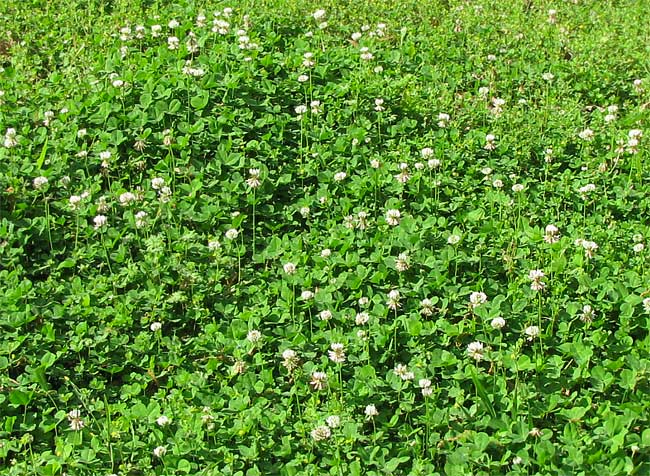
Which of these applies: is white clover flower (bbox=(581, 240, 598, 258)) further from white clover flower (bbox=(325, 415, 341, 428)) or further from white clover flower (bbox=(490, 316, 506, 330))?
white clover flower (bbox=(325, 415, 341, 428))

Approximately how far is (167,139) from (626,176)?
8.40 feet

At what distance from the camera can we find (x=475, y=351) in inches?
162

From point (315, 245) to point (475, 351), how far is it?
1.10 metres

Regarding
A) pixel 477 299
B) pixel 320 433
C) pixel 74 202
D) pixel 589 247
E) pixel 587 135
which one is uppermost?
pixel 587 135

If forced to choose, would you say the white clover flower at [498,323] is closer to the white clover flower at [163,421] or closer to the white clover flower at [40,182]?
the white clover flower at [163,421]

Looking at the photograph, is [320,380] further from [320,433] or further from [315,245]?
[315,245]

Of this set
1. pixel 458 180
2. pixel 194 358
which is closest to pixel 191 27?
pixel 458 180

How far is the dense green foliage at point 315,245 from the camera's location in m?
3.84

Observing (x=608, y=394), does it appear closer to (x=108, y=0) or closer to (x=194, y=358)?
(x=194, y=358)

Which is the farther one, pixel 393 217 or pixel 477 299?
pixel 393 217

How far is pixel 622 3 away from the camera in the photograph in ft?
24.6

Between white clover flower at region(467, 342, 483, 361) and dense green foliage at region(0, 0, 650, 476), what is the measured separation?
0.01 m

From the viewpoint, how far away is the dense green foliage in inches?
151

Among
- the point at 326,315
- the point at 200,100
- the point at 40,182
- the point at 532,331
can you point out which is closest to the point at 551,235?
the point at 532,331
